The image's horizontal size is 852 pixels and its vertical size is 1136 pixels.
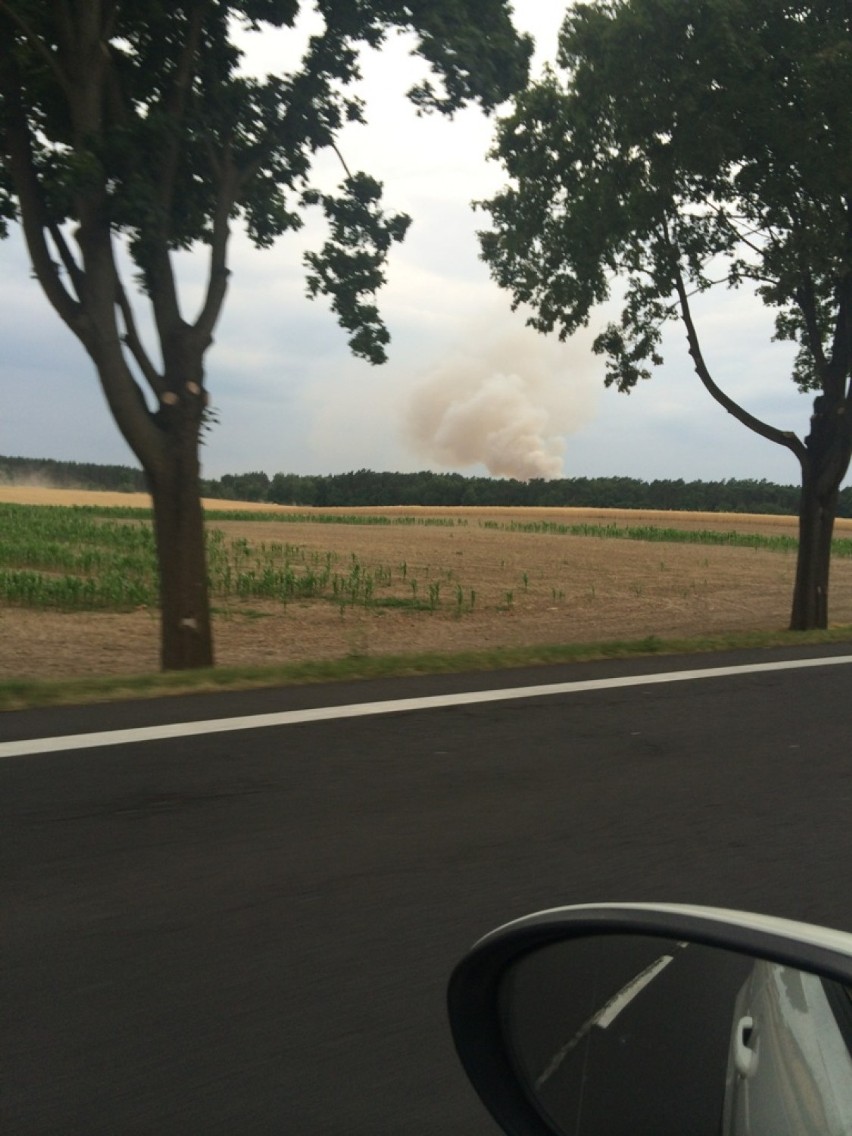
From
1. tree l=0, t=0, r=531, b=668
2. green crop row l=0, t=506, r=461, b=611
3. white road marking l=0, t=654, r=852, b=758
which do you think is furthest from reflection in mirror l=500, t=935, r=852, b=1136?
green crop row l=0, t=506, r=461, b=611

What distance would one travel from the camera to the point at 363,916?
3.48m

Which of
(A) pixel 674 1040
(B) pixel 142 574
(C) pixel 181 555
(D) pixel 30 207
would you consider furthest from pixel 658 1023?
(B) pixel 142 574

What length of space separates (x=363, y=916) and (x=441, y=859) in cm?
64

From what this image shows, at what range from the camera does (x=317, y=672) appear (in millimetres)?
8195

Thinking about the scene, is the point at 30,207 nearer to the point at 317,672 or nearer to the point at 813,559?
the point at 317,672

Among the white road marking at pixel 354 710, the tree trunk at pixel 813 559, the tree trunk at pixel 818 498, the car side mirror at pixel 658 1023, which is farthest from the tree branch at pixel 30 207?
the tree trunk at pixel 813 559

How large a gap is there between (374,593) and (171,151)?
46.6 feet

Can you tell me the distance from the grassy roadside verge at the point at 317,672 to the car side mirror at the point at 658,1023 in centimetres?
545

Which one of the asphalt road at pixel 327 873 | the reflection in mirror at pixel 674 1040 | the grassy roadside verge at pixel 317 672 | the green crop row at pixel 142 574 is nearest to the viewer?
the reflection in mirror at pixel 674 1040

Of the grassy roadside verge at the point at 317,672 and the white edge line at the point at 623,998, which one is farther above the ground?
the white edge line at the point at 623,998

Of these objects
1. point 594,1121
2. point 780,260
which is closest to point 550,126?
point 780,260

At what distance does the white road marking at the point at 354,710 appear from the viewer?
5477 mm

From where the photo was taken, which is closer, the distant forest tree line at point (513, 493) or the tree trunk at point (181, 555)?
the tree trunk at point (181, 555)

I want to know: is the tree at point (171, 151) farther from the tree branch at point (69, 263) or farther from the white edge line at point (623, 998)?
the white edge line at point (623, 998)
